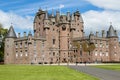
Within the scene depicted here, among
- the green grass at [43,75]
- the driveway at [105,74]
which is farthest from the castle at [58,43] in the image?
the green grass at [43,75]

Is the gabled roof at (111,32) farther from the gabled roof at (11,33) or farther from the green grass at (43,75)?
the green grass at (43,75)

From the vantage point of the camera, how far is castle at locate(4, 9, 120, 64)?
375ft

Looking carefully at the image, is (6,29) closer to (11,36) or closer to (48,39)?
(11,36)

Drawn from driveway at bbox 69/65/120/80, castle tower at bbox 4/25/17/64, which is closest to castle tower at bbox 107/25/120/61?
castle tower at bbox 4/25/17/64

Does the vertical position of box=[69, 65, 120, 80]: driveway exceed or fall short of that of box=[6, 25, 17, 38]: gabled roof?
it falls short

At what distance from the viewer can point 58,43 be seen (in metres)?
124

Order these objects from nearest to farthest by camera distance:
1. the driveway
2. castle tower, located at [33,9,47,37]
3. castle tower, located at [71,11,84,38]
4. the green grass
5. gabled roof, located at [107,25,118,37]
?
the green grass
the driveway
castle tower, located at [33,9,47,37]
gabled roof, located at [107,25,118,37]
castle tower, located at [71,11,84,38]

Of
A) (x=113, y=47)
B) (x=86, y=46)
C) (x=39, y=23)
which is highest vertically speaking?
(x=39, y=23)

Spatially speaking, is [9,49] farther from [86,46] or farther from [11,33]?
[86,46]

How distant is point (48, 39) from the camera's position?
393 ft

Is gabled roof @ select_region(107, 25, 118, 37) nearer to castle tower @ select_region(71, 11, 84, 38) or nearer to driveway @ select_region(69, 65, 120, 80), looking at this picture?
castle tower @ select_region(71, 11, 84, 38)

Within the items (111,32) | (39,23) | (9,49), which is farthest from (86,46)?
(9,49)

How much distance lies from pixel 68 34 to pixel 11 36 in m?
26.2

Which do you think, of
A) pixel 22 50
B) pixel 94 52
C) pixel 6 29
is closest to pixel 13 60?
pixel 22 50
